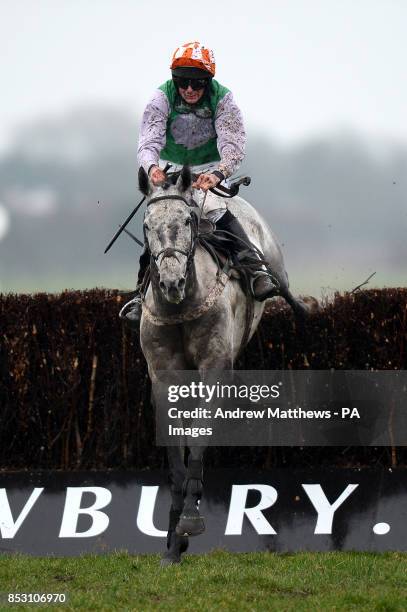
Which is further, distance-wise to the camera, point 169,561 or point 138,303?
point 138,303

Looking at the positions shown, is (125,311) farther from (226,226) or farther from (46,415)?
(46,415)

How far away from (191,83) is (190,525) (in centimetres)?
368

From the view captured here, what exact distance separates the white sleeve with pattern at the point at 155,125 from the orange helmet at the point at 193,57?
12.9 inches

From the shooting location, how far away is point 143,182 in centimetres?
855

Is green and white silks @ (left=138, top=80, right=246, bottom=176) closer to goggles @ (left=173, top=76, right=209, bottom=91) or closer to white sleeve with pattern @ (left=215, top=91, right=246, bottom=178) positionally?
white sleeve with pattern @ (left=215, top=91, right=246, bottom=178)

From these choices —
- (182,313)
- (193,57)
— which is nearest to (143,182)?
(182,313)

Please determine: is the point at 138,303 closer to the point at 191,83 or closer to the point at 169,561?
the point at 191,83

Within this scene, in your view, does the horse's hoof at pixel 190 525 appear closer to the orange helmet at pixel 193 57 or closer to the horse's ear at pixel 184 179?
the horse's ear at pixel 184 179

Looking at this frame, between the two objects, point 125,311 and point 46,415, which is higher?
point 125,311

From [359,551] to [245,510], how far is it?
1071 millimetres

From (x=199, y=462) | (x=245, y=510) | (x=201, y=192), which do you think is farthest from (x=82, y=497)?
(x=201, y=192)

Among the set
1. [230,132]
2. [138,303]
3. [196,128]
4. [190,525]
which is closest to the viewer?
[190,525]

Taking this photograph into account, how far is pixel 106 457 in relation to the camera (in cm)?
1162

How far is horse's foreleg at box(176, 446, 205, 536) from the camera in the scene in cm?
819
